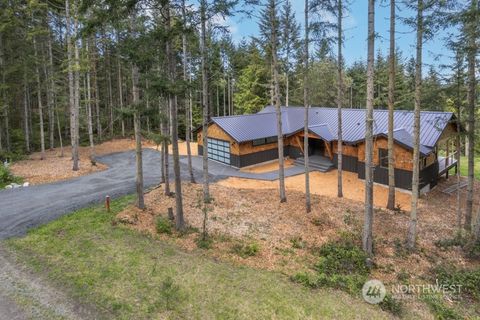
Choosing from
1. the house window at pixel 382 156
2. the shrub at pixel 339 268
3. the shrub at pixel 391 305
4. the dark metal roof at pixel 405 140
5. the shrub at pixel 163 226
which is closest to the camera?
the shrub at pixel 391 305

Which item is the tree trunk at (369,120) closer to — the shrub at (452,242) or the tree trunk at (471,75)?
the tree trunk at (471,75)

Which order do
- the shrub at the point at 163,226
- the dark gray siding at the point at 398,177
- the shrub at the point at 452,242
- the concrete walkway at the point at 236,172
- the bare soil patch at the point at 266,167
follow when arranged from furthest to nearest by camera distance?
the bare soil patch at the point at 266,167 → the concrete walkway at the point at 236,172 → the dark gray siding at the point at 398,177 → the shrub at the point at 452,242 → the shrub at the point at 163,226

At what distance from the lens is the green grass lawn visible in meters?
6.30

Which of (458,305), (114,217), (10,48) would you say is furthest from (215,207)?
(10,48)

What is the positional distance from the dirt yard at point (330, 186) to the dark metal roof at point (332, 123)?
269 centimetres

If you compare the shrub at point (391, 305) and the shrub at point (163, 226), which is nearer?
the shrub at point (391, 305)

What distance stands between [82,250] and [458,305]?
9960mm

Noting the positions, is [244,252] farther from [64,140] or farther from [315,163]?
[64,140]

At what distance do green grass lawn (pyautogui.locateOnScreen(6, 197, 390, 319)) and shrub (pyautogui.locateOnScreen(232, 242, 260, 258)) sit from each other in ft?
2.73

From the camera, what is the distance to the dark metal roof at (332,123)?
59.7 feet

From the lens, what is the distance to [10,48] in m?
21.8

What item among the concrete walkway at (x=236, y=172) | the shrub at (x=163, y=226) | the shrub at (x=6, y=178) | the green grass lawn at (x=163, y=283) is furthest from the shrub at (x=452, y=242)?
the shrub at (x=6, y=178)

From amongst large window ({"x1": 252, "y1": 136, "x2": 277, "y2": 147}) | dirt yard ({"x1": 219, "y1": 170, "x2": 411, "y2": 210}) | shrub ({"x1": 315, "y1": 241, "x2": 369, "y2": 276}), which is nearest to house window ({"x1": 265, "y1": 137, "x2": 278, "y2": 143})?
large window ({"x1": 252, "y1": 136, "x2": 277, "y2": 147})

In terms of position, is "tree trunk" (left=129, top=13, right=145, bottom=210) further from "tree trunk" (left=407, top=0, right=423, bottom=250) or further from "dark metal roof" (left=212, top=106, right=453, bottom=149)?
"dark metal roof" (left=212, top=106, right=453, bottom=149)
